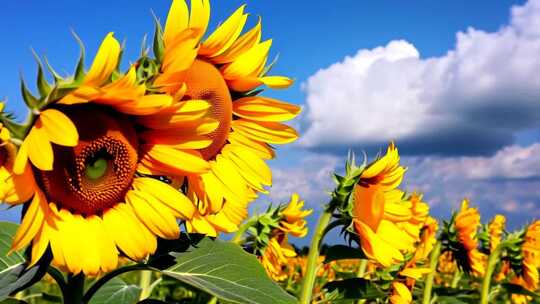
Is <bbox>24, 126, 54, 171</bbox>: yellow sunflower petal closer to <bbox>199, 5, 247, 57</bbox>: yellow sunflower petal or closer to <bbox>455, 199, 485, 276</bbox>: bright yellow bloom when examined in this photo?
<bbox>199, 5, 247, 57</bbox>: yellow sunflower petal

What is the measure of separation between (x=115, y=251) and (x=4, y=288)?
0.94 feet

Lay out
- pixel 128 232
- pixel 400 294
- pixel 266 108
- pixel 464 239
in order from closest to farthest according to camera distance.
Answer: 1. pixel 128 232
2. pixel 266 108
3. pixel 400 294
4. pixel 464 239

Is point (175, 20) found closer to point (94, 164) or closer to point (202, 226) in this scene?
point (94, 164)

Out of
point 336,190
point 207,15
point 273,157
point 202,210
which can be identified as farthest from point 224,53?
point 336,190

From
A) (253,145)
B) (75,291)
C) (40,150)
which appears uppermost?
(253,145)

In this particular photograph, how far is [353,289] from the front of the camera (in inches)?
129

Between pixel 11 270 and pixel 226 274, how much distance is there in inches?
23.6

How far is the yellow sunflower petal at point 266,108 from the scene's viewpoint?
2.10 m

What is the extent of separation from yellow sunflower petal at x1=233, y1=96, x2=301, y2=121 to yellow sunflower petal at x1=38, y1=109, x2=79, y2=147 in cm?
68

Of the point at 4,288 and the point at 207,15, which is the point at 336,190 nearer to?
the point at 207,15

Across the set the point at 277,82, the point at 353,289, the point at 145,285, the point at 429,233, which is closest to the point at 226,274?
the point at 277,82

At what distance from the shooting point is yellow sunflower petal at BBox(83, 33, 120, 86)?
1.53m

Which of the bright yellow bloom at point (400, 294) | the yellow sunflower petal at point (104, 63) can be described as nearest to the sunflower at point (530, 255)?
the bright yellow bloom at point (400, 294)

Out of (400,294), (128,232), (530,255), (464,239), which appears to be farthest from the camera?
(530,255)
